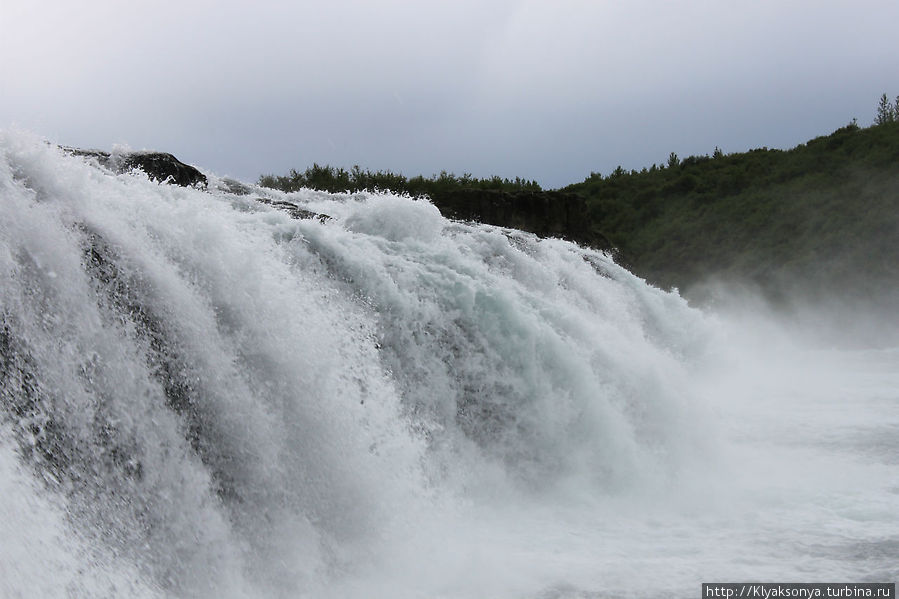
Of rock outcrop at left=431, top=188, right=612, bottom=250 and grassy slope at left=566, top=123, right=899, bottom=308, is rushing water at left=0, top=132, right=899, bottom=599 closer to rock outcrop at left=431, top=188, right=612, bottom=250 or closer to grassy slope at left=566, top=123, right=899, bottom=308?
rock outcrop at left=431, top=188, right=612, bottom=250

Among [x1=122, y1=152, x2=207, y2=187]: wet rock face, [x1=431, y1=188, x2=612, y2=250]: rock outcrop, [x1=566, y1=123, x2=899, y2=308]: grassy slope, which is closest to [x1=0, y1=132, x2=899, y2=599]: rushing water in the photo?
[x1=122, y1=152, x2=207, y2=187]: wet rock face

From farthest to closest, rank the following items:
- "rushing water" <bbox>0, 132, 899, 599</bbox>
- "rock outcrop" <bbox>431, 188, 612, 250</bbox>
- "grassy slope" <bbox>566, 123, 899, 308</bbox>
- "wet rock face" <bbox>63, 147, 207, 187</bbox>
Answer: "grassy slope" <bbox>566, 123, 899, 308</bbox>
"rock outcrop" <bbox>431, 188, 612, 250</bbox>
"wet rock face" <bbox>63, 147, 207, 187</bbox>
"rushing water" <bbox>0, 132, 899, 599</bbox>

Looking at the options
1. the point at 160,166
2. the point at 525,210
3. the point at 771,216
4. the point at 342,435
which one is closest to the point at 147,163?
the point at 160,166

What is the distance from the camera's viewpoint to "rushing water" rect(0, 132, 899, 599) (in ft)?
10.4

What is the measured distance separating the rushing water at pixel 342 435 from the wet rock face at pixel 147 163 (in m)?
1.11

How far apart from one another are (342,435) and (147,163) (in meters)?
5.26

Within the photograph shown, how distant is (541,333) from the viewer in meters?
6.45

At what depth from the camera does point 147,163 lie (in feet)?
27.1

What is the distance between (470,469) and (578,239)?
14.7 meters

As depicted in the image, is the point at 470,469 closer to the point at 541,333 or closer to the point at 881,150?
the point at 541,333

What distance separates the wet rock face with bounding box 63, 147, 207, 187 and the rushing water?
1.11 meters

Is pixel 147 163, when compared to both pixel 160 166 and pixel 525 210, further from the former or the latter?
pixel 525 210

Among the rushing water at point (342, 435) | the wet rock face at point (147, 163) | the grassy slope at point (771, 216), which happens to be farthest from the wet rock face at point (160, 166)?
the grassy slope at point (771, 216)

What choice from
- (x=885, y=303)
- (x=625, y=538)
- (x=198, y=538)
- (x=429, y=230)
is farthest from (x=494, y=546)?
(x=885, y=303)
